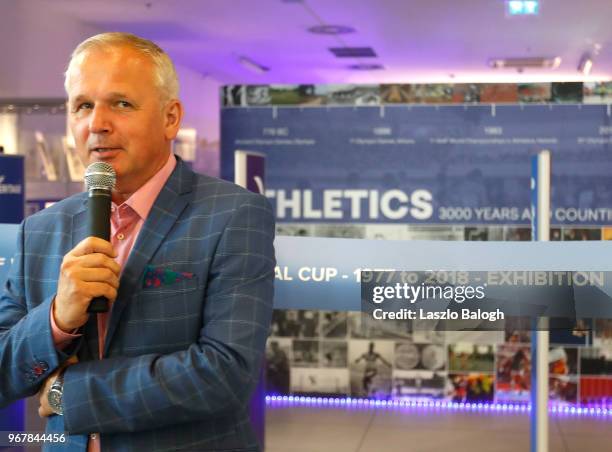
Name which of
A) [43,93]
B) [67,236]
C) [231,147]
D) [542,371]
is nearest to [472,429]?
[542,371]

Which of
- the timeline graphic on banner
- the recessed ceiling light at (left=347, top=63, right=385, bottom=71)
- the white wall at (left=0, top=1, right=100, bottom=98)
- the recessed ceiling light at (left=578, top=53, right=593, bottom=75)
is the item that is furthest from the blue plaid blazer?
the recessed ceiling light at (left=347, top=63, right=385, bottom=71)

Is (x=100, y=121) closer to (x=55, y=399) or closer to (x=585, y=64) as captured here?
(x=55, y=399)

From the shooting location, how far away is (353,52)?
42.8 feet

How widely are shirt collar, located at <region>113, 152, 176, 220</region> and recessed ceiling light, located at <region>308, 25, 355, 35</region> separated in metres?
9.79

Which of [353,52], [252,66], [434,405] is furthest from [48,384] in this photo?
[252,66]

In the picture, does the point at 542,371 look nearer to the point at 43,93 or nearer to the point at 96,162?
the point at 96,162

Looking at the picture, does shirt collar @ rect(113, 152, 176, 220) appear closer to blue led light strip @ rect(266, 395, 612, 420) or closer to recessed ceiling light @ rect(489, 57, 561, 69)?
blue led light strip @ rect(266, 395, 612, 420)

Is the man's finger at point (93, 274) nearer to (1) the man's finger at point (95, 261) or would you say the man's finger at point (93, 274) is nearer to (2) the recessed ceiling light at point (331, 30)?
(1) the man's finger at point (95, 261)

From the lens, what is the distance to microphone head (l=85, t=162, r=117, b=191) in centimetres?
137

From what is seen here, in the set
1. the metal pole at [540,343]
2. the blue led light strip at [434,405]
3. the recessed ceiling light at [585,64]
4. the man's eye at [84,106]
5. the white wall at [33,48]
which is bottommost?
the blue led light strip at [434,405]

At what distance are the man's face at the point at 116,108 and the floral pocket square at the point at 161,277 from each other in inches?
6.2

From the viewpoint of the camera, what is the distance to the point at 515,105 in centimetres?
578

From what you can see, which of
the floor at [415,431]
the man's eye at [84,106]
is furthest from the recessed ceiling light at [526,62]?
the man's eye at [84,106]

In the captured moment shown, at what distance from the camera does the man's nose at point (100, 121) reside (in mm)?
1392
